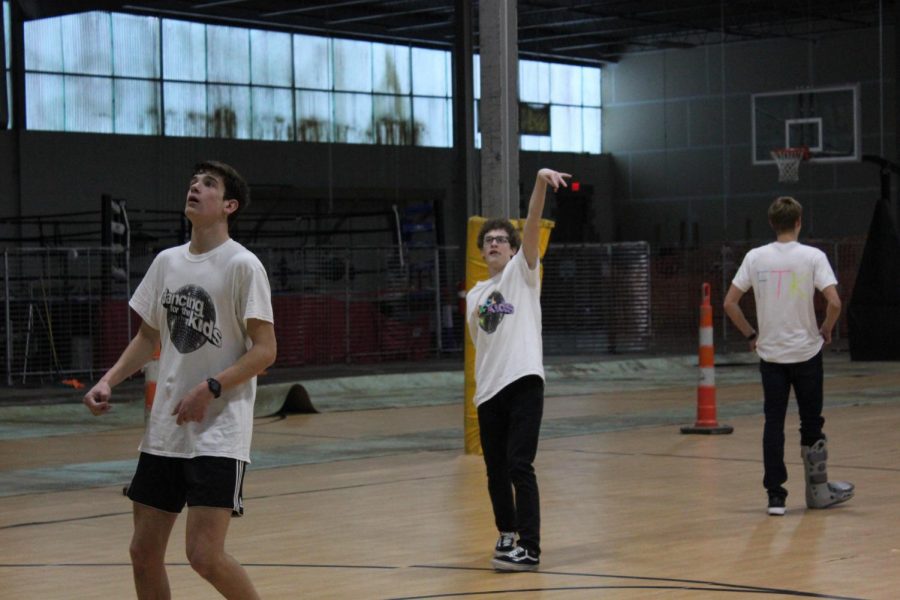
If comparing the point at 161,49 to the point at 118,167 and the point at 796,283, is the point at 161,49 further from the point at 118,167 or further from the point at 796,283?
the point at 796,283

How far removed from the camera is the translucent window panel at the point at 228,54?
4197 centimetres

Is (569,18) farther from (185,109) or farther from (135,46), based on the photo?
(135,46)

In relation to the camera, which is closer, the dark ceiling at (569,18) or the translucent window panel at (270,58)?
the dark ceiling at (569,18)

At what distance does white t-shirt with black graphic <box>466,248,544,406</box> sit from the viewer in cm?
753

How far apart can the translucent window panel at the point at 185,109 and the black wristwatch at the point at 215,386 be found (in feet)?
121

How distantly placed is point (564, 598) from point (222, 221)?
2608mm

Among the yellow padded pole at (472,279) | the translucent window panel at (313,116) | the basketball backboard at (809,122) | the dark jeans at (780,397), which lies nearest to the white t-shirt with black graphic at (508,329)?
the dark jeans at (780,397)

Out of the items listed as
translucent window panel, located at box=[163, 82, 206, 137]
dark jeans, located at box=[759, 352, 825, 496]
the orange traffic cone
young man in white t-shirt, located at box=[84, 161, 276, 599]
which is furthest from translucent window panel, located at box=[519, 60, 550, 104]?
young man in white t-shirt, located at box=[84, 161, 276, 599]

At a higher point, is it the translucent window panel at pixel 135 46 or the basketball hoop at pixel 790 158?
the translucent window panel at pixel 135 46

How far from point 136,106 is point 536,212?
113 ft

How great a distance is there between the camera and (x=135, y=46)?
40.1 m

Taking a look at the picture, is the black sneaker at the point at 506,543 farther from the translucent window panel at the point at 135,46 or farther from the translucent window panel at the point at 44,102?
the translucent window panel at the point at 135,46

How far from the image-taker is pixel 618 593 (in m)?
6.81

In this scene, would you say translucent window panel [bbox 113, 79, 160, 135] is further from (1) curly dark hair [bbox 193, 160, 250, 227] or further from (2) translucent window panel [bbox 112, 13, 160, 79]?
(1) curly dark hair [bbox 193, 160, 250, 227]
